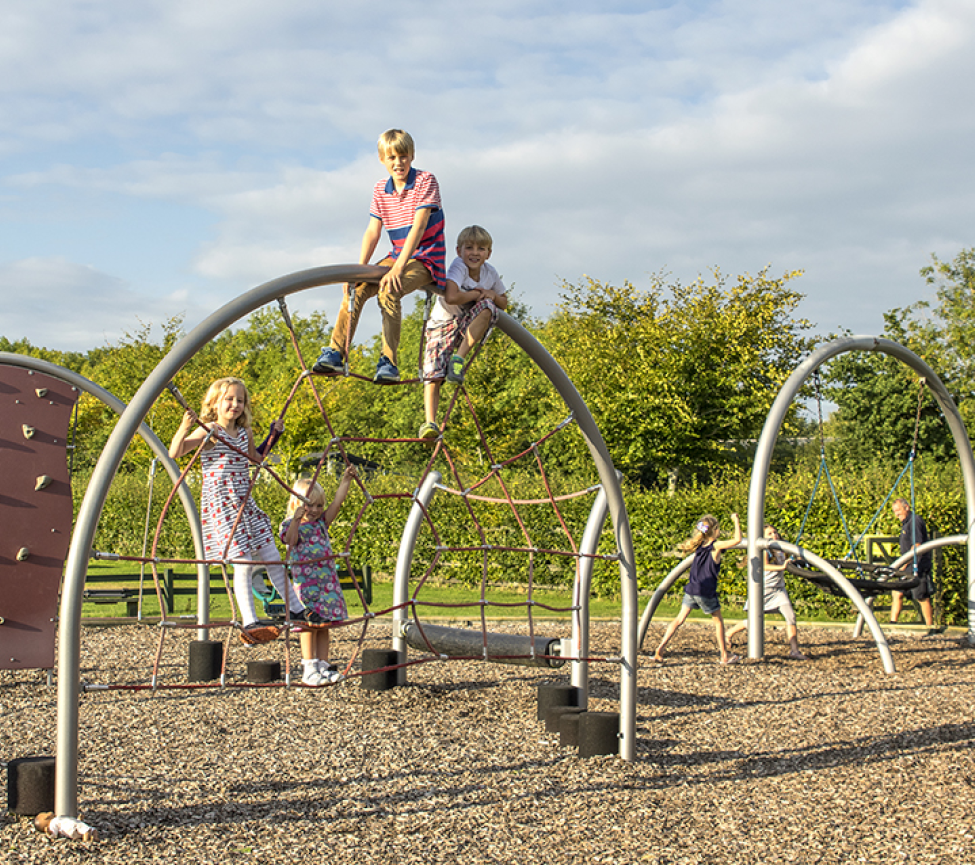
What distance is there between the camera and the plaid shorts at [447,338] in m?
4.58

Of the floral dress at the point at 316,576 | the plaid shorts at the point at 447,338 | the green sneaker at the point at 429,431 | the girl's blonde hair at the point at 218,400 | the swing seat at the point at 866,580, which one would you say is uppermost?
the plaid shorts at the point at 447,338

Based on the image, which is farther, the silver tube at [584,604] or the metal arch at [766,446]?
the metal arch at [766,446]

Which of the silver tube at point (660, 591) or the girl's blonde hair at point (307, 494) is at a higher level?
the girl's blonde hair at point (307, 494)

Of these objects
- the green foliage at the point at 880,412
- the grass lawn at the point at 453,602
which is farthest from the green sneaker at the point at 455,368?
the green foliage at the point at 880,412

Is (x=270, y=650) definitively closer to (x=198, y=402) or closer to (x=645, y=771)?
(x=645, y=771)

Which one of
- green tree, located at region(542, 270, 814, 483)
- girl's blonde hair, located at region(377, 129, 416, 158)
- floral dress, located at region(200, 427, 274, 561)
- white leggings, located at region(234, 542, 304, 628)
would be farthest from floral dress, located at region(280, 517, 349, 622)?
green tree, located at region(542, 270, 814, 483)

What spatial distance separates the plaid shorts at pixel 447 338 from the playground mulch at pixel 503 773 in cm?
193

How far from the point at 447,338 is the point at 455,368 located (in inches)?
5.9

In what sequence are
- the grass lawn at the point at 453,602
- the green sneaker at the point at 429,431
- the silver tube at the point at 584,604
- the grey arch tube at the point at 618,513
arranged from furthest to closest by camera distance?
the grass lawn at the point at 453,602
the silver tube at the point at 584,604
the grey arch tube at the point at 618,513
the green sneaker at the point at 429,431

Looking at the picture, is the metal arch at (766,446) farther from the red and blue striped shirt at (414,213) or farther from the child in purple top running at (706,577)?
the red and blue striped shirt at (414,213)

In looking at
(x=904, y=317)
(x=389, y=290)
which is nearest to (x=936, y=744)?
(x=389, y=290)

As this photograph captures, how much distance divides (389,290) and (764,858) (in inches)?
106

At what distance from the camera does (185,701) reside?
6.34 m

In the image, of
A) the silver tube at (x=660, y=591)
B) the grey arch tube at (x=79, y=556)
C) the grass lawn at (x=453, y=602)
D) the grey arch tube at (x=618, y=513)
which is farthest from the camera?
the grass lawn at (x=453, y=602)
